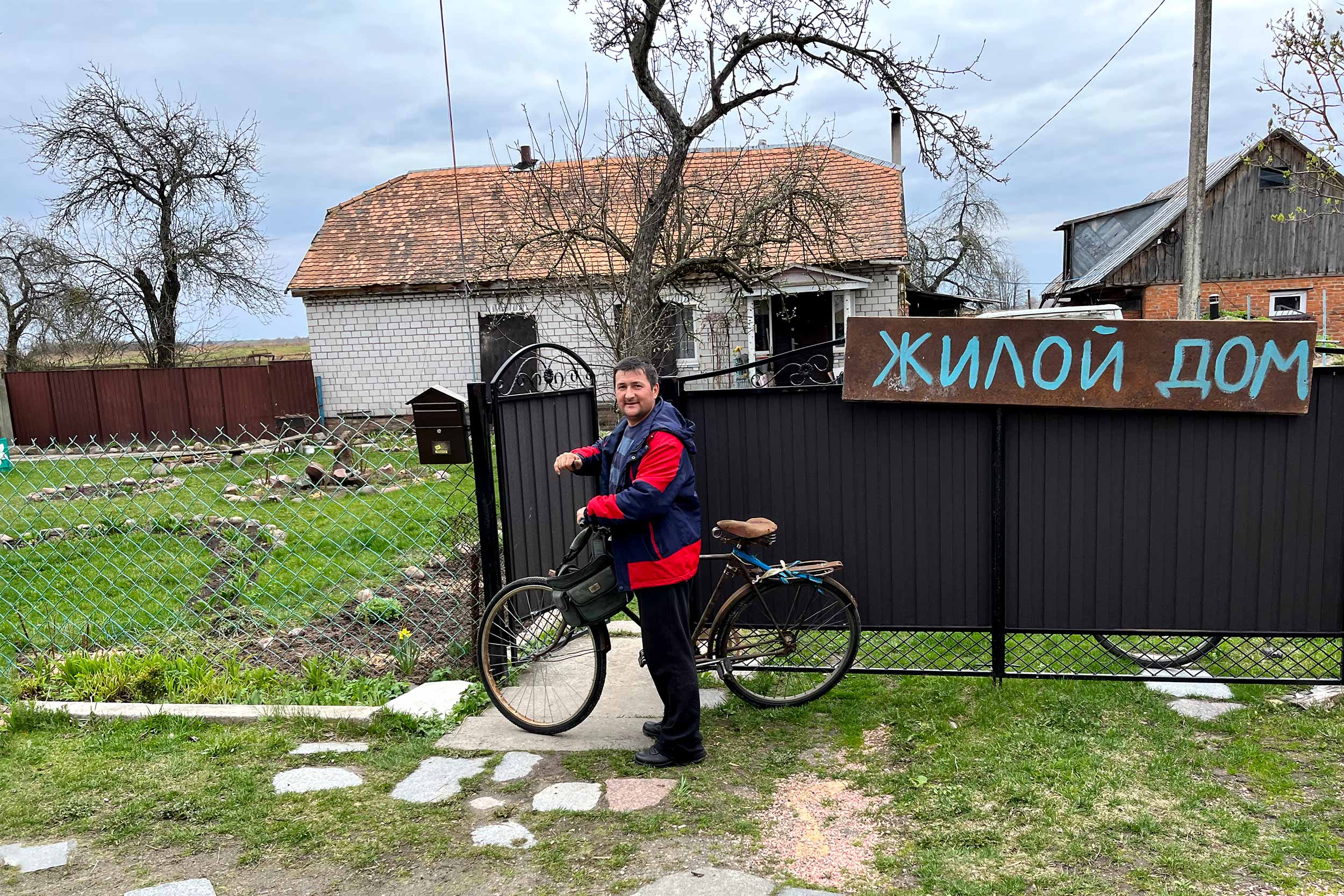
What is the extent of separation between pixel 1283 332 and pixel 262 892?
447 centimetres

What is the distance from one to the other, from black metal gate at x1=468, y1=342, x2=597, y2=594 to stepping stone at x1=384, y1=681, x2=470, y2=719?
54cm

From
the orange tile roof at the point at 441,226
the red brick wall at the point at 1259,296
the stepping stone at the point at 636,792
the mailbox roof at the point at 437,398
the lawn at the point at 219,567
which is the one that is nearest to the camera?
the stepping stone at the point at 636,792

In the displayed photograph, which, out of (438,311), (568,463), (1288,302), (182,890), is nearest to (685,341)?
(438,311)

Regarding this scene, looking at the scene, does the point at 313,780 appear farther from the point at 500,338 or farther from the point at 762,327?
the point at 762,327

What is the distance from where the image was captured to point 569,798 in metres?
3.29

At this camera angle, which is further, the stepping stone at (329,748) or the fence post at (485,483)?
the fence post at (485,483)

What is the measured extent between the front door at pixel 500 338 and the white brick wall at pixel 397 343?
0.49ft

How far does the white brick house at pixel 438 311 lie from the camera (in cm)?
1689

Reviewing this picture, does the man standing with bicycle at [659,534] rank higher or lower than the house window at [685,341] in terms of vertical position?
lower

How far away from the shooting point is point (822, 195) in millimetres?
11039

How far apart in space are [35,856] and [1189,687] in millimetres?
4867

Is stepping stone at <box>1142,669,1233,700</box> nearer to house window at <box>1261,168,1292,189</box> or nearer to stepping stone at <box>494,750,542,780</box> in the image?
stepping stone at <box>494,750,542,780</box>

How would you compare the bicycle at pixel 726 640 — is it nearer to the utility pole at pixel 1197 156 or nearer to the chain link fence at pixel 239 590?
the chain link fence at pixel 239 590

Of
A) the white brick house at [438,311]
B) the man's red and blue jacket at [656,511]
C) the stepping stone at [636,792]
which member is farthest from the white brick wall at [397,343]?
the stepping stone at [636,792]
